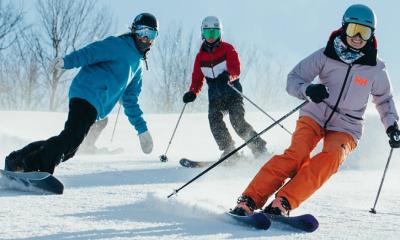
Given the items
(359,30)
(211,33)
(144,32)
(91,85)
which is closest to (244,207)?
(359,30)

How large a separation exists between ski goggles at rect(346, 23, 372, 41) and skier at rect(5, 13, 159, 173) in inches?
70.8

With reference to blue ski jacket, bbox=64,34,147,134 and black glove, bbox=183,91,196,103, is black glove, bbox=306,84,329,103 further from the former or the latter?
black glove, bbox=183,91,196,103

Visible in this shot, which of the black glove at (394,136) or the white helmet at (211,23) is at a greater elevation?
the white helmet at (211,23)

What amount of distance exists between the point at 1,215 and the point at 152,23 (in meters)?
2.48

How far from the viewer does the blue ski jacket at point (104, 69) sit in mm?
4578

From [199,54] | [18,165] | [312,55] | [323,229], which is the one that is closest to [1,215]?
[18,165]

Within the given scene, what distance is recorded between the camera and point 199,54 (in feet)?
25.0

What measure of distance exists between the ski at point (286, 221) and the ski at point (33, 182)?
4.96 feet

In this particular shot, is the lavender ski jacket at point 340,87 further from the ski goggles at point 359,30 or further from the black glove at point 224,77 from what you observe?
the black glove at point 224,77

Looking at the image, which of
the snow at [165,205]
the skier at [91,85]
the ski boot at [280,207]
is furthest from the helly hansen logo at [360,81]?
the skier at [91,85]

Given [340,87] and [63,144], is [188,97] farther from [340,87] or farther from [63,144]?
[340,87]

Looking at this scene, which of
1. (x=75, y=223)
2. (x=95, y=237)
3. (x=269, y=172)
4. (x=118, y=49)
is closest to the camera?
(x=95, y=237)

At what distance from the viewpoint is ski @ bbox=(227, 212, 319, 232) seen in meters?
3.13

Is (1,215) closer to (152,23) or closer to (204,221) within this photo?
(204,221)
